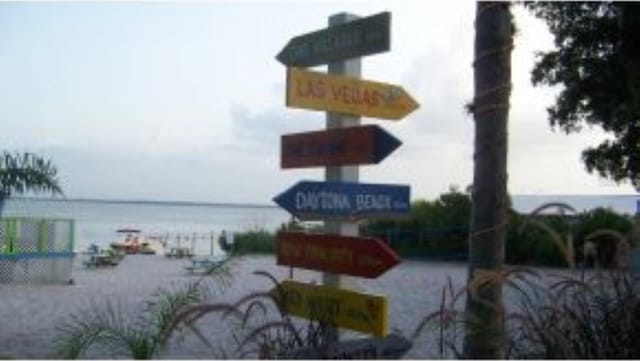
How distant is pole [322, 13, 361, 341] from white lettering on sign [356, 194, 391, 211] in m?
0.15

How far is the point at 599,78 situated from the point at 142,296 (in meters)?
8.34

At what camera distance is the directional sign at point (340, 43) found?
17.4 ft

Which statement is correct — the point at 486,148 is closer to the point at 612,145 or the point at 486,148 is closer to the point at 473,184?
the point at 473,184

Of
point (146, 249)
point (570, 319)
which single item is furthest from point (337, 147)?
point (146, 249)

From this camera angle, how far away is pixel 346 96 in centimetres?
547

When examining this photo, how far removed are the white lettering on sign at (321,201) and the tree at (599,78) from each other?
22.5 ft

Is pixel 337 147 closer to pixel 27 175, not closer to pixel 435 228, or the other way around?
Result: pixel 27 175

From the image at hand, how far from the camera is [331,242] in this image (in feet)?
16.7

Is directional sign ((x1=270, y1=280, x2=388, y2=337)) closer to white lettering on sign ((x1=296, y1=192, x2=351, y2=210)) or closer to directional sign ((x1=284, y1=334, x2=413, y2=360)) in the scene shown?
directional sign ((x1=284, y1=334, x2=413, y2=360))

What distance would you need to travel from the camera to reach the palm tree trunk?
351 cm

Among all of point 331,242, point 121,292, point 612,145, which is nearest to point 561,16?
point 612,145

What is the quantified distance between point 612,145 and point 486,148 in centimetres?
1644

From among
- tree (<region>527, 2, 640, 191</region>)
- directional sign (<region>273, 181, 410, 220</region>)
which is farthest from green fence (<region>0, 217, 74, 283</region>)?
directional sign (<region>273, 181, 410, 220</region>)

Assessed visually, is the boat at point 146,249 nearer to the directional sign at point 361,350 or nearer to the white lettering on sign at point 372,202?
the white lettering on sign at point 372,202
